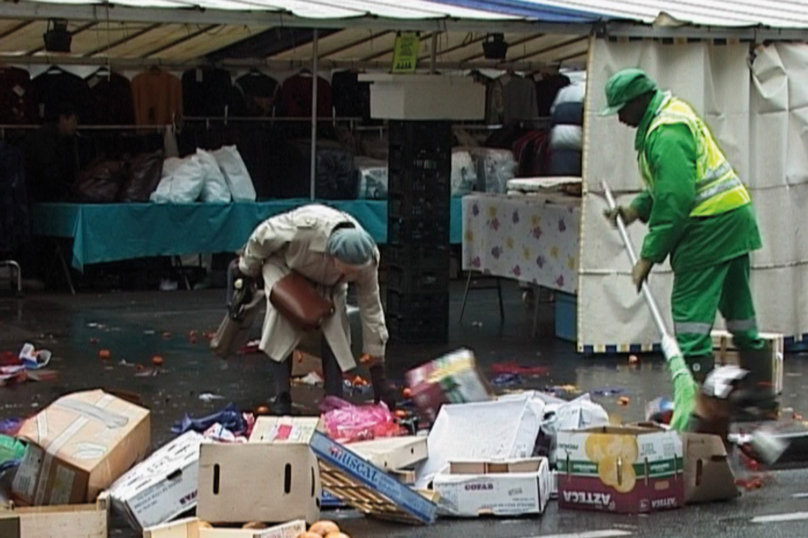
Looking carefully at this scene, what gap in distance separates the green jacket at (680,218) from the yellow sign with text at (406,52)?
161 inches

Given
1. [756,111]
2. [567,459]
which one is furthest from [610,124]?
[567,459]

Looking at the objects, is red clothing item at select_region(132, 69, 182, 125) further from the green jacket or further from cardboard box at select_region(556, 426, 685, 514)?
cardboard box at select_region(556, 426, 685, 514)

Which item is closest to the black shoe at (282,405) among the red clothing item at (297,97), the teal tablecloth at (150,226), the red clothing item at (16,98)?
the teal tablecloth at (150,226)

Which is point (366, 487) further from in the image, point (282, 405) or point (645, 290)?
point (645, 290)

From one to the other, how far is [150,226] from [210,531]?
31.0ft

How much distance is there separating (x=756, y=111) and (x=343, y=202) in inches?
207

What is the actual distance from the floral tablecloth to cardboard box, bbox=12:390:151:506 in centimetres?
541

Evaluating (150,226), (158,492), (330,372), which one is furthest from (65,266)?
(158,492)

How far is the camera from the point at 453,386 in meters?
9.15

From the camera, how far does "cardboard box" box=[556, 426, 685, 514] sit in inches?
A: 303

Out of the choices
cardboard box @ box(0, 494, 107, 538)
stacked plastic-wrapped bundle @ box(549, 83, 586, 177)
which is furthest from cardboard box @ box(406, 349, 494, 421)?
stacked plastic-wrapped bundle @ box(549, 83, 586, 177)

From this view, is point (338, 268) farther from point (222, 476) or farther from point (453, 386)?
point (222, 476)

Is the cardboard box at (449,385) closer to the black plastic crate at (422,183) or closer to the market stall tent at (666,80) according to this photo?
the market stall tent at (666,80)

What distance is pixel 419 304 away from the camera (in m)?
13.5
